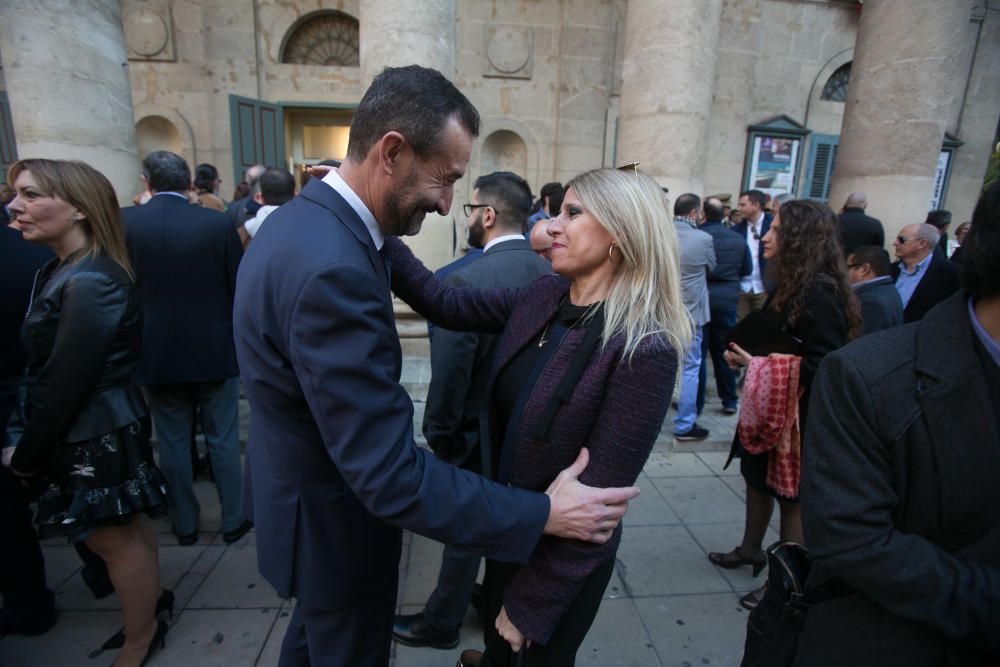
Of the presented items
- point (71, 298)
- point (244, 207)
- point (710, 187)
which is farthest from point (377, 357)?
point (710, 187)

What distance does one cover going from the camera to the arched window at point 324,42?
945cm

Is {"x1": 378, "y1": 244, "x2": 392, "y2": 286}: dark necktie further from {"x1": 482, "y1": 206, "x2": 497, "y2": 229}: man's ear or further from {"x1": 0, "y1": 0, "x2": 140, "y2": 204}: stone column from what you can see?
{"x1": 0, "y1": 0, "x2": 140, "y2": 204}: stone column

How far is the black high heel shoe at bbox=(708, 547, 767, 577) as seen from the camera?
293cm

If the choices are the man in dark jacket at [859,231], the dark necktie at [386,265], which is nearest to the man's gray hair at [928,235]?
the man in dark jacket at [859,231]

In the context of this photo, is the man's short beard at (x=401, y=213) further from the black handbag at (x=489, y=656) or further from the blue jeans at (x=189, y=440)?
the blue jeans at (x=189, y=440)

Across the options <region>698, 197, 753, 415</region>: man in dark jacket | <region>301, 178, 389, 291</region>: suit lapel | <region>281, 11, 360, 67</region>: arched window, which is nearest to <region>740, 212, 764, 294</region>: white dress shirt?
<region>698, 197, 753, 415</region>: man in dark jacket

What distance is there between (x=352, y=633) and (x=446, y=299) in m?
1.13

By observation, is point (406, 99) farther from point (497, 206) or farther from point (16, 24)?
point (16, 24)

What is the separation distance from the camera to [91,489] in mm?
2072

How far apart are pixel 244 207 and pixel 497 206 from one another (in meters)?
3.46

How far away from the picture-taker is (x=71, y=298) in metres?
1.94

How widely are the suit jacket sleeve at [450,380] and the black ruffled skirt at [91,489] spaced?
4.12ft

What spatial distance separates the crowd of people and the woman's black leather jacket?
0.03 ft

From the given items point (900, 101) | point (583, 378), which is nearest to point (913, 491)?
point (583, 378)
